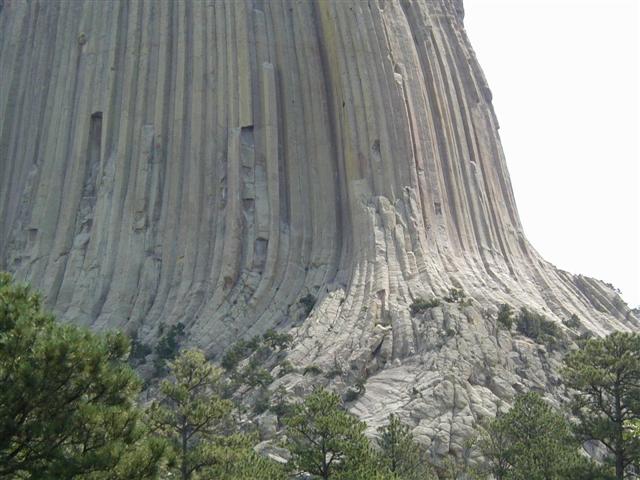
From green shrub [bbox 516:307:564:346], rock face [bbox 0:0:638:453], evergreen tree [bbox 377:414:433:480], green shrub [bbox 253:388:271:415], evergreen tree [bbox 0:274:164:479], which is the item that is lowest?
evergreen tree [bbox 377:414:433:480]

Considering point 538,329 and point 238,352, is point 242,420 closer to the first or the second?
Answer: point 238,352

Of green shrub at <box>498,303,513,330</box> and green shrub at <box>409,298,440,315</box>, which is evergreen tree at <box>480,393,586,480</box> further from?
green shrub at <box>498,303,513,330</box>

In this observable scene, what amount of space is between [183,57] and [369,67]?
9.65 metres

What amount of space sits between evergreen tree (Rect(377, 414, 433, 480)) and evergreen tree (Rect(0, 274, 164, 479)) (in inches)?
486

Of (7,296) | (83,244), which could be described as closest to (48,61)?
(83,244)

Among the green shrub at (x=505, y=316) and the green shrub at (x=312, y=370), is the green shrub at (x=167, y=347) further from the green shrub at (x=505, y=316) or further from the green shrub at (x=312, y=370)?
the green shrub at (x=505, y=316)

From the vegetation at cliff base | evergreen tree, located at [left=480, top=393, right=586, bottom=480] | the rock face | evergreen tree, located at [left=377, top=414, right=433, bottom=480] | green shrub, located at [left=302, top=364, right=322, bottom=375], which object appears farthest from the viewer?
the rock face

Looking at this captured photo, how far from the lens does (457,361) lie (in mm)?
31344

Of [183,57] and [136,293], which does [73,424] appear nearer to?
[136,293]

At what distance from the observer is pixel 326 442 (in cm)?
2203

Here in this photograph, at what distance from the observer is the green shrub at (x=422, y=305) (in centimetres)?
3438

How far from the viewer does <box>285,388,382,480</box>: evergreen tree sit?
21500mm

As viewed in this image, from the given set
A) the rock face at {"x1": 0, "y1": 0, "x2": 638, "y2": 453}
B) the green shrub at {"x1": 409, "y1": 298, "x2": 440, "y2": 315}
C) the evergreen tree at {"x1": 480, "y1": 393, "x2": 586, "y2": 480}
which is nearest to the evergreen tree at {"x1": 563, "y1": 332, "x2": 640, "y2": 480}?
the evergreen tree at {"x1": 480, "y1": 393, "x2": 586, "y2": 480}

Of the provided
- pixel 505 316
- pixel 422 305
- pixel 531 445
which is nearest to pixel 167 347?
pixel 422 305
